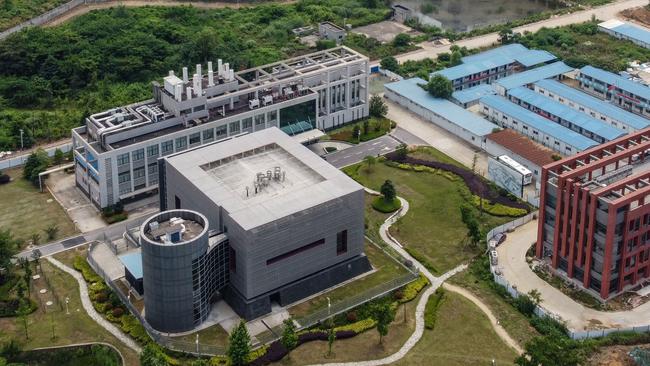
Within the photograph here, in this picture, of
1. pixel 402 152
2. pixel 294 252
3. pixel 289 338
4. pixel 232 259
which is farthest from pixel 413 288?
pixel 402 152

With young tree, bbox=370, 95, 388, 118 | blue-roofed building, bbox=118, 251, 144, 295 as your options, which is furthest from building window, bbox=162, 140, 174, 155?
young tree, bbox=370, 95, 388, 118

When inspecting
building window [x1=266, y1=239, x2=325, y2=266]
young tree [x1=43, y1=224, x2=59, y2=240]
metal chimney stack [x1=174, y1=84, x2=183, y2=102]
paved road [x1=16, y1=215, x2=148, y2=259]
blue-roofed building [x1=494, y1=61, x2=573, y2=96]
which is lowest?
paved road [x1=16, y1=215, x2=148, y2=259]

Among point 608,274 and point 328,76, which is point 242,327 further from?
point 328,76

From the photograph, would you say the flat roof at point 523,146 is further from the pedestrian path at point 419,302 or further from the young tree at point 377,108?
the pedestrian path at point 419,302

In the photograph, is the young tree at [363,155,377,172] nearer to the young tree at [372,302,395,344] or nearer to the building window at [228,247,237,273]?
the building window at [228,247,237,273]

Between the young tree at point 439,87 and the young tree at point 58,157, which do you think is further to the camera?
the young tree at point 439,87

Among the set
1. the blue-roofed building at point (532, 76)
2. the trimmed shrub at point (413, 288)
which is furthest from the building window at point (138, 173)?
the blue-roofed building at point (532, 76)

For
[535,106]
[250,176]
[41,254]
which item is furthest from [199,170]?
[535,106]
